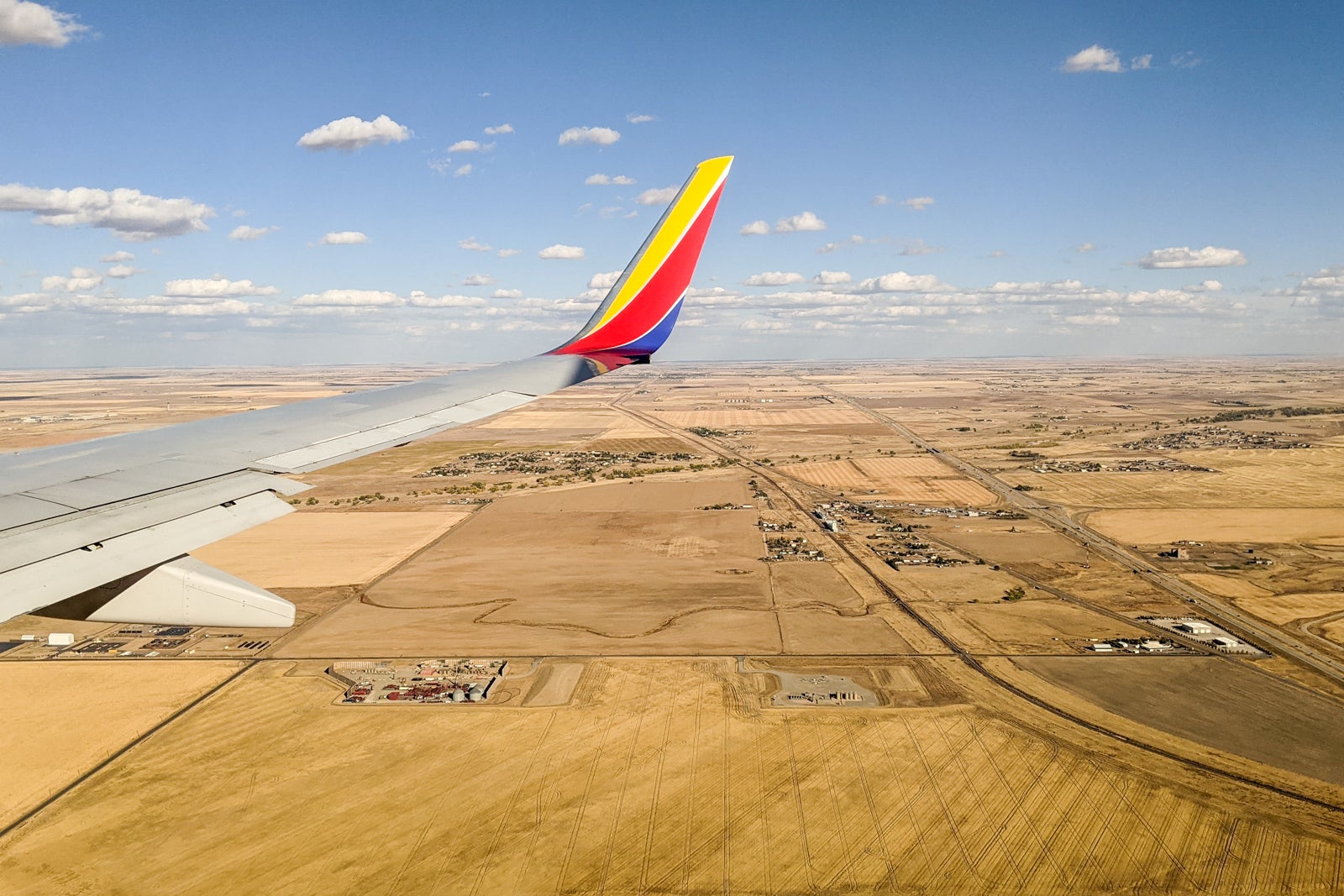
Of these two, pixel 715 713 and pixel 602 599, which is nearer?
pixel 715 713

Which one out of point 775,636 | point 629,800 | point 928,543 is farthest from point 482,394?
point 928,543

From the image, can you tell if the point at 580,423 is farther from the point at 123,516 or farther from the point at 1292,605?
the point at 123,516

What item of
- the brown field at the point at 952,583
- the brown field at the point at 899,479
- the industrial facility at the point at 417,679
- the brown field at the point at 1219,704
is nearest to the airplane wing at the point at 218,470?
the industrial facility at the point at 417,679

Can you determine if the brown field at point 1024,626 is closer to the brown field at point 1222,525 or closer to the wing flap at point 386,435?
the brown field at point 1222,525

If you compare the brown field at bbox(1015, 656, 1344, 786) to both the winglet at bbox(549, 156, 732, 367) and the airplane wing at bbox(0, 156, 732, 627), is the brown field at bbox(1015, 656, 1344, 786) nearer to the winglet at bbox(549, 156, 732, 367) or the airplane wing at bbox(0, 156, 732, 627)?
the winglet at bbox(549, 156, 732, 367)

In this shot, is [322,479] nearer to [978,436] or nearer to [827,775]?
[827,775]

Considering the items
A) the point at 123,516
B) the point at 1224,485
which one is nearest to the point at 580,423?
the point at 1224,485
